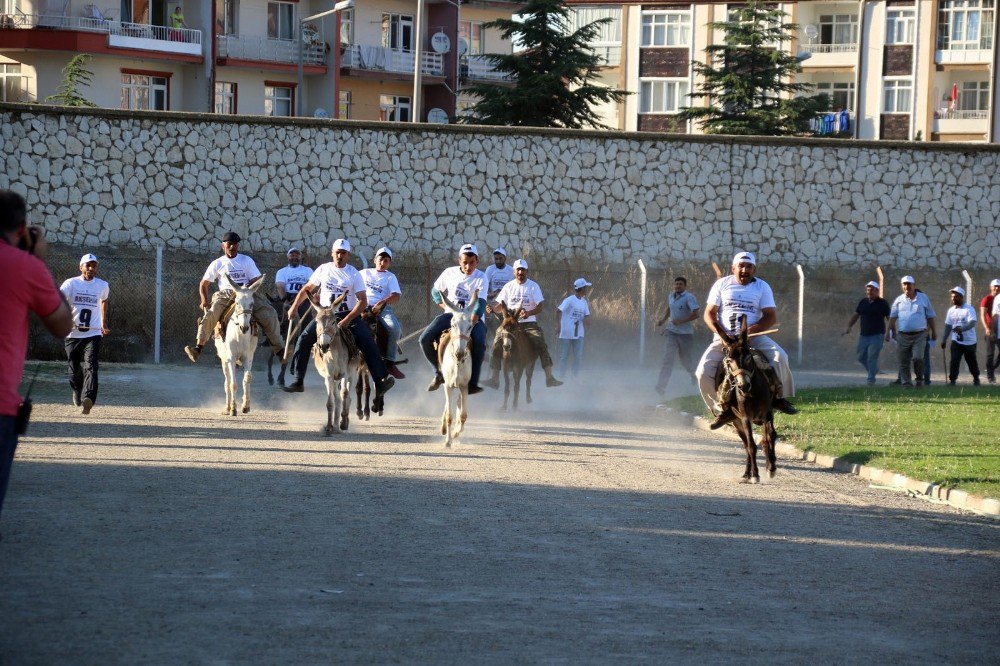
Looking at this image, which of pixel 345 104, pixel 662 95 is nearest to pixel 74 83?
pixel 345 104

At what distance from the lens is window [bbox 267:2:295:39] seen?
5431 centimetres

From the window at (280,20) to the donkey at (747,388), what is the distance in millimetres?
43148

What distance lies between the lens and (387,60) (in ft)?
192

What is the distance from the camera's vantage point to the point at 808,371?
31.5 m

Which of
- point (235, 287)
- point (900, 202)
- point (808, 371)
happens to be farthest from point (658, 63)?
point (235, 287)

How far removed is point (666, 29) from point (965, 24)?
13.9 meters

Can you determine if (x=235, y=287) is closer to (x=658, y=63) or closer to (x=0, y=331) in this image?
(x=0, y=331)

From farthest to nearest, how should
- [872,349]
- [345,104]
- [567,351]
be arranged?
[345,104] → [872,349] → [567,351]

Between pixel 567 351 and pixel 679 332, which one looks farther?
pixel 567 351

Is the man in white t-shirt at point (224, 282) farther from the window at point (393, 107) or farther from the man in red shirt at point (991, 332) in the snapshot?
the window at point (393, 107)

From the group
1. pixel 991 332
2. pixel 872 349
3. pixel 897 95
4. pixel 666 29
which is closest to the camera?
pixel 872 349

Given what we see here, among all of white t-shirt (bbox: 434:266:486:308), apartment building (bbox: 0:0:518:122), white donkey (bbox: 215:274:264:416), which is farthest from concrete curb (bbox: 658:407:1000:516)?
apartment building (bbox: 0:0:518:122)

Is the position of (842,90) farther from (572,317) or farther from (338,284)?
(338,284)

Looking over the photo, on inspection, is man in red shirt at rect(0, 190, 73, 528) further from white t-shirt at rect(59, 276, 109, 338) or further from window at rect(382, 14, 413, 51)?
window at rect(382, 14, 413, 51)
